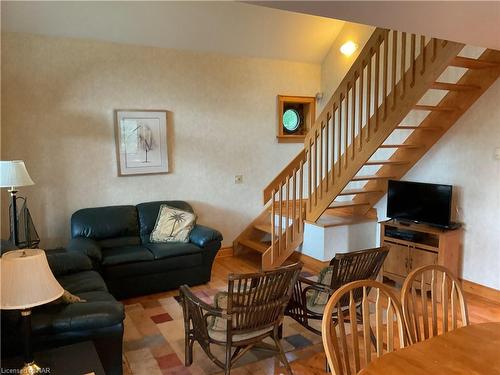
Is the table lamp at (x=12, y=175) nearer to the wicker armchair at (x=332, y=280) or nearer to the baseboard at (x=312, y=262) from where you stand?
the wicker armchair at (x=332, y=280)

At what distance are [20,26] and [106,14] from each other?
2.88 feet

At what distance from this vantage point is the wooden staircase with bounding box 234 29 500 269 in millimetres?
3570

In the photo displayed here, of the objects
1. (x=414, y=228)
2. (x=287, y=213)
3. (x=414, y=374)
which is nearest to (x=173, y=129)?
(x=287, y=213)

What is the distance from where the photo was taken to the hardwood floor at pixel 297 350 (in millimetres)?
2860

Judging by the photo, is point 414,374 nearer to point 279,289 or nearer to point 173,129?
point 279,289

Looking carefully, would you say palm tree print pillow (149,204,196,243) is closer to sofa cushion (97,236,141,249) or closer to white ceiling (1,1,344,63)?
sofa cushion (97,236,141,249)

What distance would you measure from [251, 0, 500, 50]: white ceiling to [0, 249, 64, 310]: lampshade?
1.55m

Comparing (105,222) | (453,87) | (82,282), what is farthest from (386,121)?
(105,222)

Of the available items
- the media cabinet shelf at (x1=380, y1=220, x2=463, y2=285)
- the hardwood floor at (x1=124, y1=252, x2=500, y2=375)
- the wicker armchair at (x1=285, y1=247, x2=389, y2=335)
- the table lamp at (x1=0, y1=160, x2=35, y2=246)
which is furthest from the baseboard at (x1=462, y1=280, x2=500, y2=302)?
the table lamp at (x1=0, y1=160, x2=35, y2=246)

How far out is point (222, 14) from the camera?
480 centimetres

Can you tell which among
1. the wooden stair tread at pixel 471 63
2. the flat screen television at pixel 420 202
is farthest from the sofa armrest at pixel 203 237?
the wooden stair tread at pixel 471 63

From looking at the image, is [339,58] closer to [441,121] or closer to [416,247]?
[441,121]

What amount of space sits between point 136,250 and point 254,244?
1768 millimetres

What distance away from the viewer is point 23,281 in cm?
178
